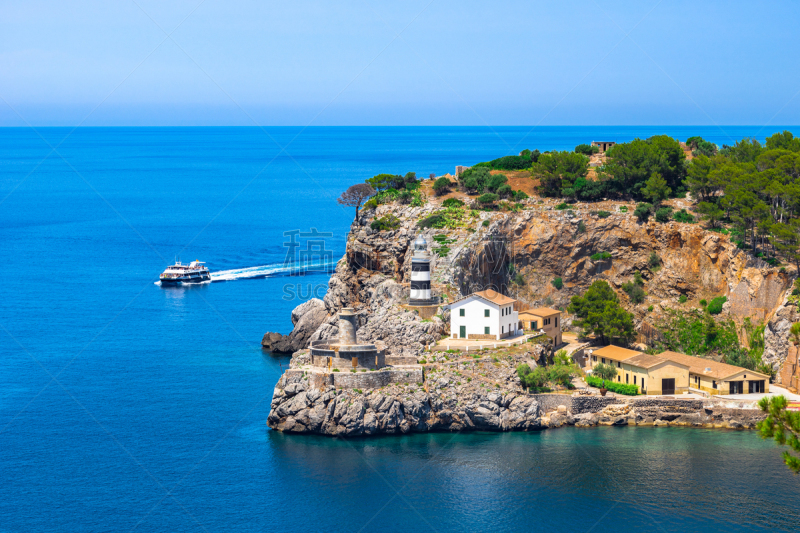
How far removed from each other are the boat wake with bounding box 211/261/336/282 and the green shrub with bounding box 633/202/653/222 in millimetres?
43404

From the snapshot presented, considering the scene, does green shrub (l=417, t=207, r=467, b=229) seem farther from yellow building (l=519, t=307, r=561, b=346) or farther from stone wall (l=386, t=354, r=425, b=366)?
stone wall (l=386, t=354, r=425, b=366)

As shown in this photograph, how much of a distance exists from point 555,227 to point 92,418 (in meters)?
38.4

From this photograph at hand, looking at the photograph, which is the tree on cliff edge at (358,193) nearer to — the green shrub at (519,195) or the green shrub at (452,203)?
the green shrub at (452,203)

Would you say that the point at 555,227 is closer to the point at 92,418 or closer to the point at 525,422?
the point at 525,422

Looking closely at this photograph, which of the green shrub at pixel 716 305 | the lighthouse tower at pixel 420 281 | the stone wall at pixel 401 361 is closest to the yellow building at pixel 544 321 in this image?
the lighthouse tower at pixel 420 281

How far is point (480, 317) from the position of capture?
5834cm

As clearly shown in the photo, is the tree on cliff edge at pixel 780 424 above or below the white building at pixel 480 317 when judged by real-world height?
below

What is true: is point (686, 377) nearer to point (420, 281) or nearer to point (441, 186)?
point (420, 281)

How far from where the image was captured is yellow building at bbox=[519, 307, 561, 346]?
61.5 metres

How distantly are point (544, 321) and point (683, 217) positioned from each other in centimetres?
1695

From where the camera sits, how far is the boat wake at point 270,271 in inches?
4080

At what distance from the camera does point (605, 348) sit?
6025cm

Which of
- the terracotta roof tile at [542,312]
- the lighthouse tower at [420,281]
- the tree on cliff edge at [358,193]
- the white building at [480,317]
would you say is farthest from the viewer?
the tree on cliff edge at [358,193]

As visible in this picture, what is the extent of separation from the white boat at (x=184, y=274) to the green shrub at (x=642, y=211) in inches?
2081
